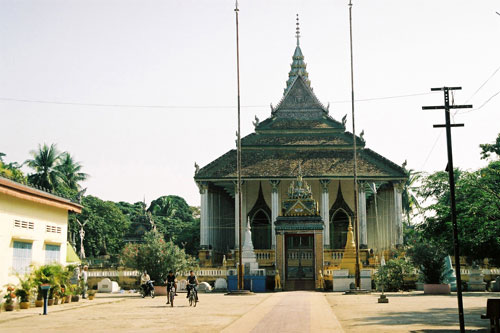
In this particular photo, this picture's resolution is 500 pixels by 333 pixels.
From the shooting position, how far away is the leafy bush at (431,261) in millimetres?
31969

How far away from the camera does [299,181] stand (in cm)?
4309

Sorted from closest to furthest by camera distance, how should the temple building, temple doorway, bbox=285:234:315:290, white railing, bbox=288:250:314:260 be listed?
temple doorway, bbox=285:234:315:290 < white railing, bbox=288:250:314:260 < the temple building

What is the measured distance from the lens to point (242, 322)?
55.5 ft

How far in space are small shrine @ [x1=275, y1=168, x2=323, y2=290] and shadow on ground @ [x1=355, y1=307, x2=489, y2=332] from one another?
18.8 meters

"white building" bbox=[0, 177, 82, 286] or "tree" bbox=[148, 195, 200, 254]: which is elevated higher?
"tree" bbox=[148, 195, 200, 254]

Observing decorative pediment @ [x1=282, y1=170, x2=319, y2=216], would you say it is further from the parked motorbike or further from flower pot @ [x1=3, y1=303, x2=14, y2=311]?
flower pot @ [x1=3, y1=303, x2=14, y2=311]

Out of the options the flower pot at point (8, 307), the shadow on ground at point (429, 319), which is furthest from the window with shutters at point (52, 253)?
the shadow on ground at point (429, 319)

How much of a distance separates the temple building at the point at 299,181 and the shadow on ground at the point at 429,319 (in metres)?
23.7

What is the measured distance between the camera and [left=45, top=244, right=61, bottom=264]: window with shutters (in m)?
27.3

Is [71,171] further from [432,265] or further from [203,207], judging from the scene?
Result: [432,265]

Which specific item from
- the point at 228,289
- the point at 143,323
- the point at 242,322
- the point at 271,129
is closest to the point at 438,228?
the point at 242,322

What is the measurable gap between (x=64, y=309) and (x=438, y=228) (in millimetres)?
12980

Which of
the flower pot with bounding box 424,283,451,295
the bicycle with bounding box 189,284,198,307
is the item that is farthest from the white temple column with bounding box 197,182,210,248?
the bicycle with bounding box 189,284,198,307

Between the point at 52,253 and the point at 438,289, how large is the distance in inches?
690
